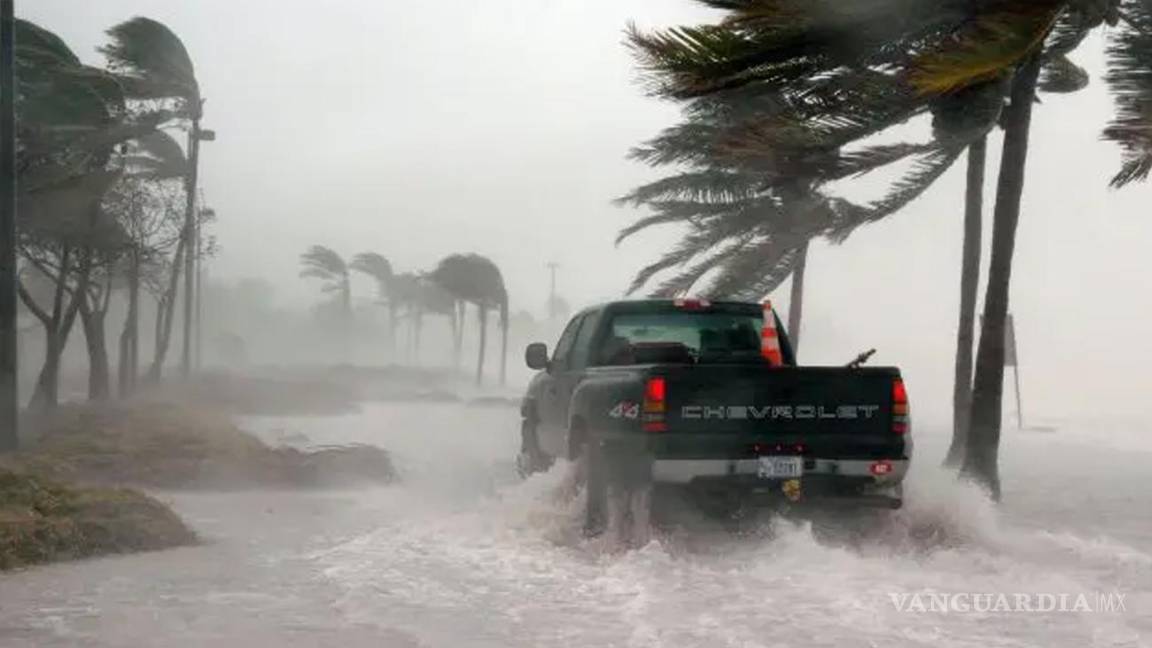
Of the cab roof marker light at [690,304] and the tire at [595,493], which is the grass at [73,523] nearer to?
the tire at [595,493]

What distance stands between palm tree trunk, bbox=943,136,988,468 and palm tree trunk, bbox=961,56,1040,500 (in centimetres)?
357

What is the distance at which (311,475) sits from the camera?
1559cm

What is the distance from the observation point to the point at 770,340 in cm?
1094

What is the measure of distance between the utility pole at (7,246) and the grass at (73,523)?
4344 millimetres

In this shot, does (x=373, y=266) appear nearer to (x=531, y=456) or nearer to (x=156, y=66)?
(x=156, y=66)

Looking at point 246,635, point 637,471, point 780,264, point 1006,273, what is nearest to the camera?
point 246,635

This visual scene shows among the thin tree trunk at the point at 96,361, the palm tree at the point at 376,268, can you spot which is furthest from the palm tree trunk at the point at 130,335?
the palm tree at the point at 376,268

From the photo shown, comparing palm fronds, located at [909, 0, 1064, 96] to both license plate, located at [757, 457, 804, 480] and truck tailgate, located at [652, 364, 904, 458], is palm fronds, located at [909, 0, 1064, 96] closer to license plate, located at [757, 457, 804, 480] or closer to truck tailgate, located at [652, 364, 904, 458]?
truck tailgate, located at [652, 364, 904, 458]

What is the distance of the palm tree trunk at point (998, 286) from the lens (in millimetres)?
13641

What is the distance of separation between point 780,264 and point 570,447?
31.5 feet

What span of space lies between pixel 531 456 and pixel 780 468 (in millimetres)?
4648

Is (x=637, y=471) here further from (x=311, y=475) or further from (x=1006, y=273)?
(x=311, y=475)

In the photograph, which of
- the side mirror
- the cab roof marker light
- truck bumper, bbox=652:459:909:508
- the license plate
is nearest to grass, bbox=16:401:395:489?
the side mirror

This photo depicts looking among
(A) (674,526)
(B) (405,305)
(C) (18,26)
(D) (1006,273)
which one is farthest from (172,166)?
(B) (405,305)
